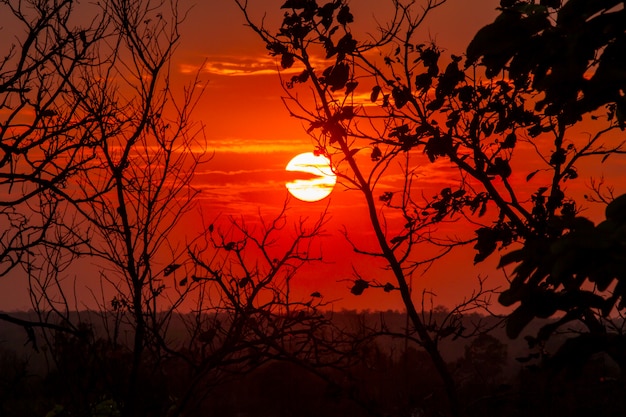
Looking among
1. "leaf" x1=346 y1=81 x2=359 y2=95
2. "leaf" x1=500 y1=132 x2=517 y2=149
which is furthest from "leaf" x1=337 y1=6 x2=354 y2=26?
"leaf" x1=500 y1=132 x2=517 y2=149

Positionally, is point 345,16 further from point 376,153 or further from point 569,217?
point 569,217

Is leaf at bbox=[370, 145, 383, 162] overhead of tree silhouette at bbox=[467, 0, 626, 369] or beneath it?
overhead

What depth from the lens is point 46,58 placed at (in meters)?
8.75

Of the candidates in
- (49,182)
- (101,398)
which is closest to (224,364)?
(49,182)

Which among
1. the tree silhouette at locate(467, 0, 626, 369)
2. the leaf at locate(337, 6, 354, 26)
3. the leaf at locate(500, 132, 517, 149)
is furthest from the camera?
the leaf at locate(500, 132, 517, 149)

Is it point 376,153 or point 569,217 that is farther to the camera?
point 376,153

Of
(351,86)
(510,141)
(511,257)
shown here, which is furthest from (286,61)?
(511,257)

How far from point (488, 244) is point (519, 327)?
9.57ft

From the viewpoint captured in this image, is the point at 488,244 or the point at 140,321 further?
the point at 140,321

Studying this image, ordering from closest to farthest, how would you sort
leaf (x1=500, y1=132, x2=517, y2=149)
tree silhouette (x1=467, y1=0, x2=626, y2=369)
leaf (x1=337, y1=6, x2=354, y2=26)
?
tree silhouette (x1=467, y1=0, x2=626, y2=369)
leaf (x1=337, y1=6, x2=354, y2=26)
leaf (x1=500, y1=132, x2=517, y2=149)

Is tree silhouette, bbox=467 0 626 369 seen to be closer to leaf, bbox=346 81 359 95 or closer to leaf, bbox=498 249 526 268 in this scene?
leaf, bbox=498 249 526 268

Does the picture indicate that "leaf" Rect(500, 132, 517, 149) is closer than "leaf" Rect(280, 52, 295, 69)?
No

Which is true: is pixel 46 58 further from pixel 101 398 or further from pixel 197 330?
pixel 101 398

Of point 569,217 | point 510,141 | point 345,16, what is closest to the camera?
point 569,217
